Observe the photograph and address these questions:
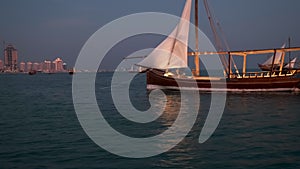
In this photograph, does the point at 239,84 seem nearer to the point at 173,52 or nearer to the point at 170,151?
the point at 173,52

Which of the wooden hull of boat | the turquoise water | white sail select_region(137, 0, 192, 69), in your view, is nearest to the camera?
the turquoise water

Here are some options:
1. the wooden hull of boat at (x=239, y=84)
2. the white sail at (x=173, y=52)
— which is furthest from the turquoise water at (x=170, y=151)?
the white sail at (x=173, y=52)

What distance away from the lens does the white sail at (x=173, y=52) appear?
3378 centimetres

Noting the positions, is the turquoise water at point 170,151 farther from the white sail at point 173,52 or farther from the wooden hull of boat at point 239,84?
the white sail at point 173,52

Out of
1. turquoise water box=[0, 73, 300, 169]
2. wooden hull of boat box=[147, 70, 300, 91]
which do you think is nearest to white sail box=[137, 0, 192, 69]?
wooden hull of boat box=[147, 70, 300, 91]

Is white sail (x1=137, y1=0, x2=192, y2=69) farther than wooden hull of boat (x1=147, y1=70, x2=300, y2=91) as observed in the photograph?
Yes

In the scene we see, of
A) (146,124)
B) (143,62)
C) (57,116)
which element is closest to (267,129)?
(146,124)

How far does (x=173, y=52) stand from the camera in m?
33.7

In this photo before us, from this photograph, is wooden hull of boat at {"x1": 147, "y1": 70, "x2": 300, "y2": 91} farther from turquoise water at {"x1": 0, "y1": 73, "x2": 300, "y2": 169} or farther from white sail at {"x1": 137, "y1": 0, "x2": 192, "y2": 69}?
turquoise water at {"x1": 0, "y1": 73, "x2": 300, "y2": 169}

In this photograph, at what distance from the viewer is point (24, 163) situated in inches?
361

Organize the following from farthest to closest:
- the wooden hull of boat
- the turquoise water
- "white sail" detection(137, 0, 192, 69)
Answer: "white sail" detection(137, 0, 192, 69) → the wooden hull of boat → the turquoise water

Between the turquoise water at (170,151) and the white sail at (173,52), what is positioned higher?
the white sail at (173,52)

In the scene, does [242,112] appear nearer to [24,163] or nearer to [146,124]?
[146,124]

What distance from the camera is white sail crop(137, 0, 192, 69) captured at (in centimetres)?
3378
